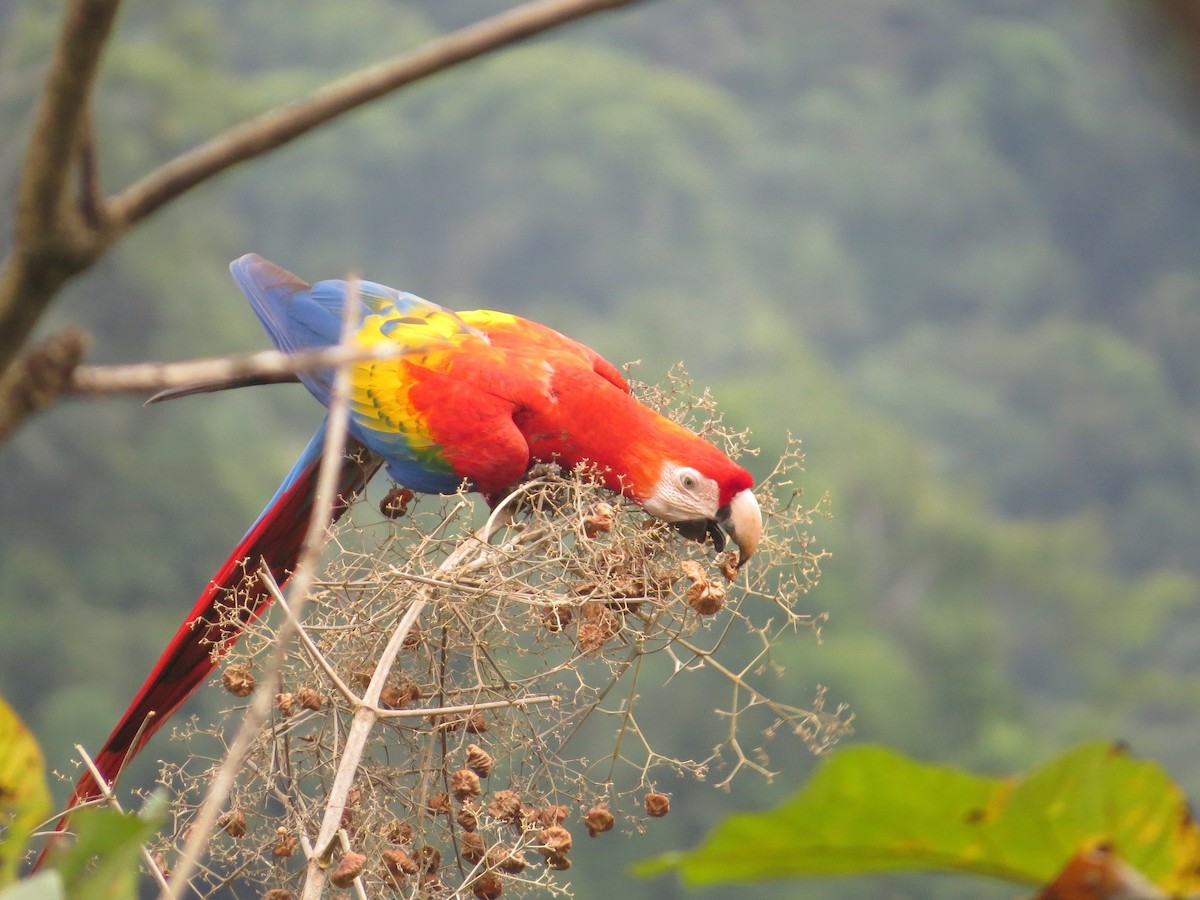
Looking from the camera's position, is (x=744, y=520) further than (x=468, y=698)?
Yes

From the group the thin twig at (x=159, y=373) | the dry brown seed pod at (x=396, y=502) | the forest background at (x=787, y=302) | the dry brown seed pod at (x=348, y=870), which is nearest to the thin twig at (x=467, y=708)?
the dry brown seed pod at (x=348, y=870)

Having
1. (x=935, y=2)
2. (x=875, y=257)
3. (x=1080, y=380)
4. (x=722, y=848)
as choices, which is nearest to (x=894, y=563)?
(x=1080, y=380)

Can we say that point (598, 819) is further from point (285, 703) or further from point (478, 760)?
point (285, 703)

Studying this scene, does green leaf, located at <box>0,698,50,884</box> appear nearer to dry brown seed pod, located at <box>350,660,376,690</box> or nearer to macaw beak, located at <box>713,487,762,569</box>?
dry brown seed pod, located at <box>350,660,376,690</box>

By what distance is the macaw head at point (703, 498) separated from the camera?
141 cm

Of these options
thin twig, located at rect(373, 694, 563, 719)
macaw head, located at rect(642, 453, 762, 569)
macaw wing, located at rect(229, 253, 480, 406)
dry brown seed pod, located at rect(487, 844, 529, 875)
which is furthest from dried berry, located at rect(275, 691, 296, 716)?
macaw wing, located at rect(229, 253, 480, 406)

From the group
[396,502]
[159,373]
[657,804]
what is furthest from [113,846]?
[396,502]

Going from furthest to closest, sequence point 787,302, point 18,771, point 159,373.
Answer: point 787,302 < point 18,771 < point 159,373

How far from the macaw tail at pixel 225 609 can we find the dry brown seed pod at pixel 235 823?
0.37 ft

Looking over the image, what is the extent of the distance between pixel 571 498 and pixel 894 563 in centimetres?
1277

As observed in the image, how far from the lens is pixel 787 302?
1808 centimetres

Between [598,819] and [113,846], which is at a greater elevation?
[598,819]

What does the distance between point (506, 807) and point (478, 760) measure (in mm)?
53

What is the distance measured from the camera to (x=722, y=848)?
424 mm
